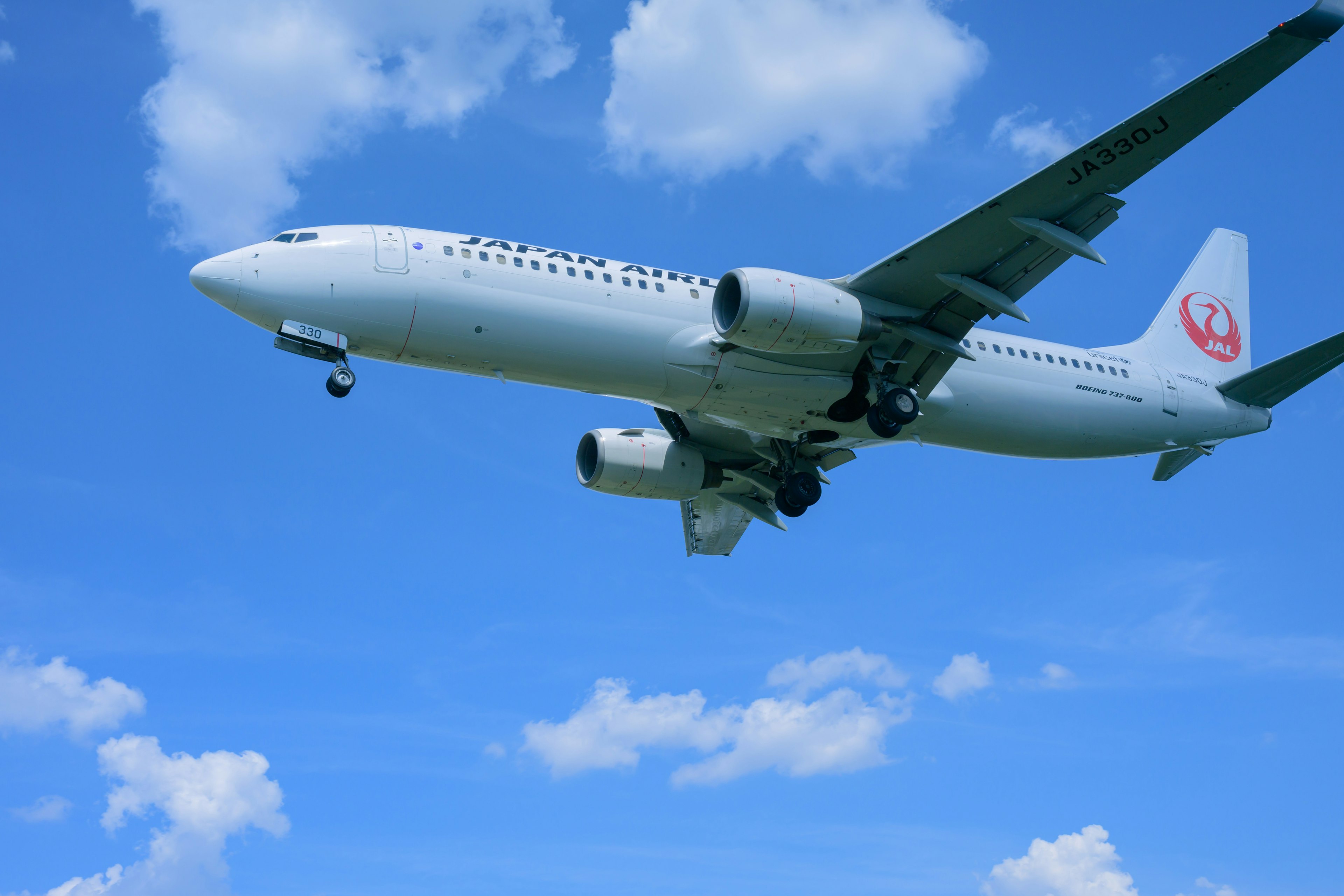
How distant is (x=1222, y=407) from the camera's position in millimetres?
30656

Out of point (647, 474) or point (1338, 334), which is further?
point (647, 474)

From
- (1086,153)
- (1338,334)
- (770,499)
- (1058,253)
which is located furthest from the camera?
(770,499)

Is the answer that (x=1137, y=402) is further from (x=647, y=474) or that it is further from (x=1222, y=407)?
(x=647, y=474)

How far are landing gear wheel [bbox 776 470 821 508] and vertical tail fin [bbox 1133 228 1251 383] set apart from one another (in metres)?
9.65

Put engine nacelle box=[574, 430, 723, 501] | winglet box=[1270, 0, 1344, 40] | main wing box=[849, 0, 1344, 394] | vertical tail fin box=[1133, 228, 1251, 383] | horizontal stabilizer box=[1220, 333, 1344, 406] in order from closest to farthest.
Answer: winglet box=[1270, 0, 1344, 40], main wing box=[849, 0, 1344, 394], horizontal stabilizer box=[1220, 333, 1344, 406], engine nacelle box=[574, 430, 723, 501], vertical tail fin box=[1133, 228, 1251, 383]

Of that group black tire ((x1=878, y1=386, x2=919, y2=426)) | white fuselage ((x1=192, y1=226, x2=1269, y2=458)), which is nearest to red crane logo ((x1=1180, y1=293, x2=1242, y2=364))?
white fuselage ((x1=192, y1=226, x2=1269, y2=458))

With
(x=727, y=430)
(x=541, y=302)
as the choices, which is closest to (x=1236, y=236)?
(x=727, y=430)

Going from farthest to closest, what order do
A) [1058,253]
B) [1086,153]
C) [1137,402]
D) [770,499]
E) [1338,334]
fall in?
[770,499], [1137,402], [1338,334], [1058,253], [1086,153]

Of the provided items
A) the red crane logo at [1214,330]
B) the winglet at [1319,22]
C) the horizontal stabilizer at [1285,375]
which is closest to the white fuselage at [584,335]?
the horizontal stabilizer at [1285,375]

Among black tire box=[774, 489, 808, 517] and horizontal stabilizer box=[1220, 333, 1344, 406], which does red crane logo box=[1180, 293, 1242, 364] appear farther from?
black tire box=[774, 489, 808, 517]

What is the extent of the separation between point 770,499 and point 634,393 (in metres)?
8.23

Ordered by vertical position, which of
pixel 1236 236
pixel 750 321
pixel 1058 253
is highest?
pixel 1236 236

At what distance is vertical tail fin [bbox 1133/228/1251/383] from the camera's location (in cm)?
3219

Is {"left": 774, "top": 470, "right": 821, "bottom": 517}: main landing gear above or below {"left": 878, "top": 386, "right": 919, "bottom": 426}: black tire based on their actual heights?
above
